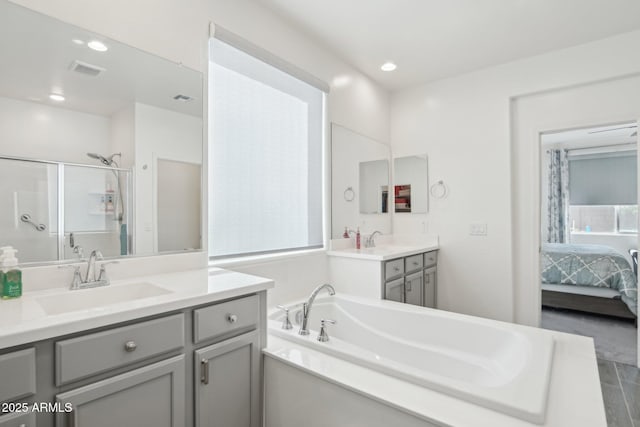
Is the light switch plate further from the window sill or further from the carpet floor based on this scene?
the window sill

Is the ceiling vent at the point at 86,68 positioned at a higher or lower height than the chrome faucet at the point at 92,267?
higher

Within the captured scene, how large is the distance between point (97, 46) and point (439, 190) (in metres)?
3.15

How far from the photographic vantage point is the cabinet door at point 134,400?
987 mm

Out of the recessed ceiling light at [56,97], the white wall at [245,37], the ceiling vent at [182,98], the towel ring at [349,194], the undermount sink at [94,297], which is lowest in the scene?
the undermount sink at [94,297]

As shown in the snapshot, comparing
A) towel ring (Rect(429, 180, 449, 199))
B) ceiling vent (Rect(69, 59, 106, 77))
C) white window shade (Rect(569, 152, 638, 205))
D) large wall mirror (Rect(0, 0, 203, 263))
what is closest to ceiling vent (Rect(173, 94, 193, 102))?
large wall mirror (Rect(0, 0, 203, 263))

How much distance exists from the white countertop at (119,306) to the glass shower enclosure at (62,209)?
0.18 meters

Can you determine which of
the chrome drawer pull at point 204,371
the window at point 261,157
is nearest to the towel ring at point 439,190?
the window at point 261,157

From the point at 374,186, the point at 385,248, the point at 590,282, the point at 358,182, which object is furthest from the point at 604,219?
the point at 358,182

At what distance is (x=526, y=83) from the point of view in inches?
121

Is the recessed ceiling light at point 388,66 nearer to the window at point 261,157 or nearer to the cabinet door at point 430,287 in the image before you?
the window at point 261,157

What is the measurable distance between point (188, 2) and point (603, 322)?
5.05 meters

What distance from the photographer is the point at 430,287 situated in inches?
133

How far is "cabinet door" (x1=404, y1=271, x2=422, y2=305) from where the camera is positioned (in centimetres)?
292

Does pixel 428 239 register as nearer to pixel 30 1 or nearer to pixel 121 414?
pixel 121 414
